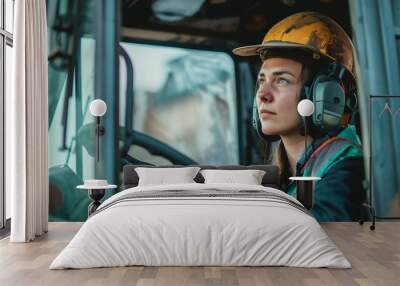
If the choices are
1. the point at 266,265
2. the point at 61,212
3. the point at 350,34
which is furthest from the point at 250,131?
the point at 266,265

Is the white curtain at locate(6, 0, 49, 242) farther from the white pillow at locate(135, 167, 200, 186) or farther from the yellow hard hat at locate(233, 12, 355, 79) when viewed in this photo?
the yellow hard hat at locate(233, 12, 355, 79)

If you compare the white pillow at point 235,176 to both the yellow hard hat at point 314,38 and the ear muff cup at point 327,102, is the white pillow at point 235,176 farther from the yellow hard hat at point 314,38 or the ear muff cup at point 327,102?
the yellow hard hat at point 314,38

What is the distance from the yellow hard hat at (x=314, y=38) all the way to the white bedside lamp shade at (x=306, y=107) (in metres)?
0.77

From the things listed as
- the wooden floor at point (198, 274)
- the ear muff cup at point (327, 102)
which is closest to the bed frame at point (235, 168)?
the ear muff cup at point (327, 102)

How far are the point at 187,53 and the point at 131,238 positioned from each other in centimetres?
377

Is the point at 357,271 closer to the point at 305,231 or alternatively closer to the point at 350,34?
the point at 305,231

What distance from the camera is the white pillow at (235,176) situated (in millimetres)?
6707

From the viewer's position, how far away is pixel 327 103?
7.51m

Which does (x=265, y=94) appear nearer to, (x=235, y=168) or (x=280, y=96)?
(x=280, y=96)

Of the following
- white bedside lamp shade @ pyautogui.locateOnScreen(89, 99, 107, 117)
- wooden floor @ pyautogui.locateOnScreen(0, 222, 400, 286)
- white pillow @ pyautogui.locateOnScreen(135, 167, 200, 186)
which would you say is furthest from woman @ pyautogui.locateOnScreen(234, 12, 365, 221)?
wooden floor @ pyautogui.locateOnScreen(0, 222, 400, 286)

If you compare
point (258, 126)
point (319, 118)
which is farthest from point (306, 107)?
point (258, 126)

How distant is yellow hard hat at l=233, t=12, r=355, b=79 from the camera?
24.8ft

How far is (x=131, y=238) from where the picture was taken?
14.7ft

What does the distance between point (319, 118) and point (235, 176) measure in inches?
61.6
